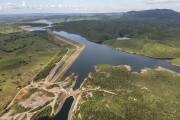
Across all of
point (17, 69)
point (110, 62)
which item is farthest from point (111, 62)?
point (17, 69)

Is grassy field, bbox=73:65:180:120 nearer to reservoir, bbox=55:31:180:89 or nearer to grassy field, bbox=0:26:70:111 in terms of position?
reservoir, bbox=55:31:180:89

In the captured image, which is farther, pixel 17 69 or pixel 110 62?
pixel 110 62

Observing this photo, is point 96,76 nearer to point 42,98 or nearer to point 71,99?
point 71,99

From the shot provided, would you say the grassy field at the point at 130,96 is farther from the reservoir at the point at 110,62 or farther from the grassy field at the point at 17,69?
the grassy field at the point at 17,69

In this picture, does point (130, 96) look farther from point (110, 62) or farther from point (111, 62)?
point (110, 62)

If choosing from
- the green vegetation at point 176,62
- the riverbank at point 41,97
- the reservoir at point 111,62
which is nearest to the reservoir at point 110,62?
the reservoir at point 111,62

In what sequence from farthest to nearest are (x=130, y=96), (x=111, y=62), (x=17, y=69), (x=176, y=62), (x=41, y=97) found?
(x=111, y=62) < (x=176, y=62) < (x=17, y=69) < (x=41, y=97) < (x=130, y=96)

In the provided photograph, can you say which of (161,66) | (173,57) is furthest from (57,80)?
(173,57)

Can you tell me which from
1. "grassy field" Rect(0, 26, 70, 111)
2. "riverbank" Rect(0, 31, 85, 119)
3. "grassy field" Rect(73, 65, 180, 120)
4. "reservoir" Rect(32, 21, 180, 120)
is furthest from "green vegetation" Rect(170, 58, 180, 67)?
"grassy field" Rect(0, 26, 70, 111)
